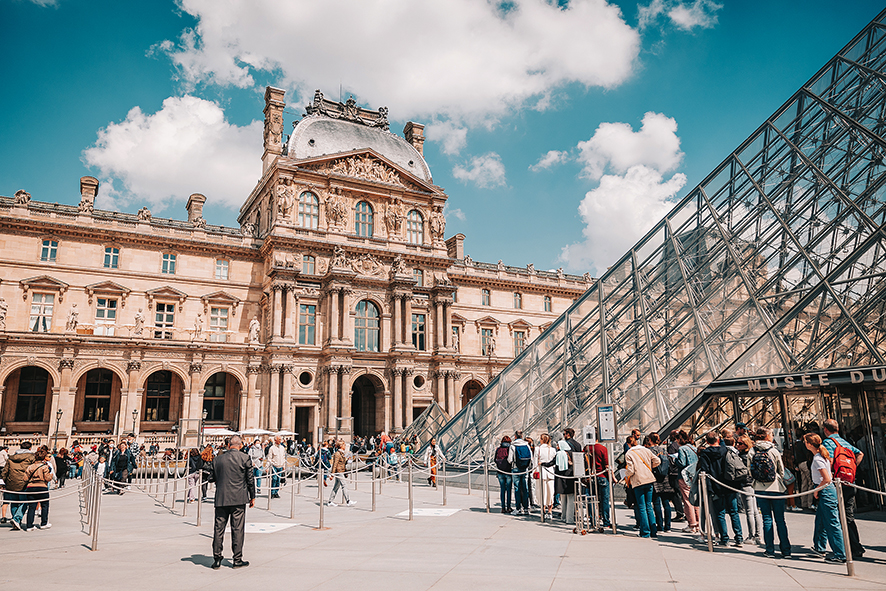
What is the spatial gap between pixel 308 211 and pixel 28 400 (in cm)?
1902

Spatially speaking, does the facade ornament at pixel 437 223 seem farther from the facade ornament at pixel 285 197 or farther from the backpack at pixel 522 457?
the backpack at pixel 522 457

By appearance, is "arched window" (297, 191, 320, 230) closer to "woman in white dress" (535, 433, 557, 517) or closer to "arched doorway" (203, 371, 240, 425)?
"arched doorway" (203, 371, 240, 425)

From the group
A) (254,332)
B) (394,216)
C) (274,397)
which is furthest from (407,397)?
(394,216)

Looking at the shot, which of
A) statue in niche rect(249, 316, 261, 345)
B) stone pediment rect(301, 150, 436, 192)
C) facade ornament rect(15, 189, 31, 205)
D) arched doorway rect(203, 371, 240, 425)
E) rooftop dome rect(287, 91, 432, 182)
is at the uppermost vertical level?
rooftop dome rect(287, 91, 432, 182)

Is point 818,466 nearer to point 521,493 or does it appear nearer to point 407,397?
point 521,493

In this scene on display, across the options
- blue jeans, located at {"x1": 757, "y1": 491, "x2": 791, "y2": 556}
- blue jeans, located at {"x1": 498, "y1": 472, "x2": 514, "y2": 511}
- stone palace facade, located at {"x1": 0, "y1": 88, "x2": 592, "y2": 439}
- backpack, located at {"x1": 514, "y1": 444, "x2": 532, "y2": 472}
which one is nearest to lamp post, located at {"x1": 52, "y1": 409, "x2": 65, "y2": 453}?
stone palace facade, located at {"x1": 0, "y1": 88, "x2": 592, "y2": 439}

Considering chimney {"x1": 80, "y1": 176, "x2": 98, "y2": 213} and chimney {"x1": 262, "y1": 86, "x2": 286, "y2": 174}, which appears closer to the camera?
chimney {"x1": 80, "y1": 176, "x2": 98, "y2": 213}

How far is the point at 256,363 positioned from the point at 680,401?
27.7 metres

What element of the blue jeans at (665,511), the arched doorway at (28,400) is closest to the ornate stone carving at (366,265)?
the arched doorway at (28,400)

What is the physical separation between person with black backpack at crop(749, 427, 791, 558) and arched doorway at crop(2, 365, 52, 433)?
33942 millimetres

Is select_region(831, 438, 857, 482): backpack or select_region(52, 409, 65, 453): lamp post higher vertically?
select_region(52, 409, 65, 453): lamp post

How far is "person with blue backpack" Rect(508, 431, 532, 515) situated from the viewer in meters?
12.6

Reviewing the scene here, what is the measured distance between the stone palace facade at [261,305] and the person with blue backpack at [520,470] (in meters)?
24.1

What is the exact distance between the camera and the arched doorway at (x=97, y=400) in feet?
108
